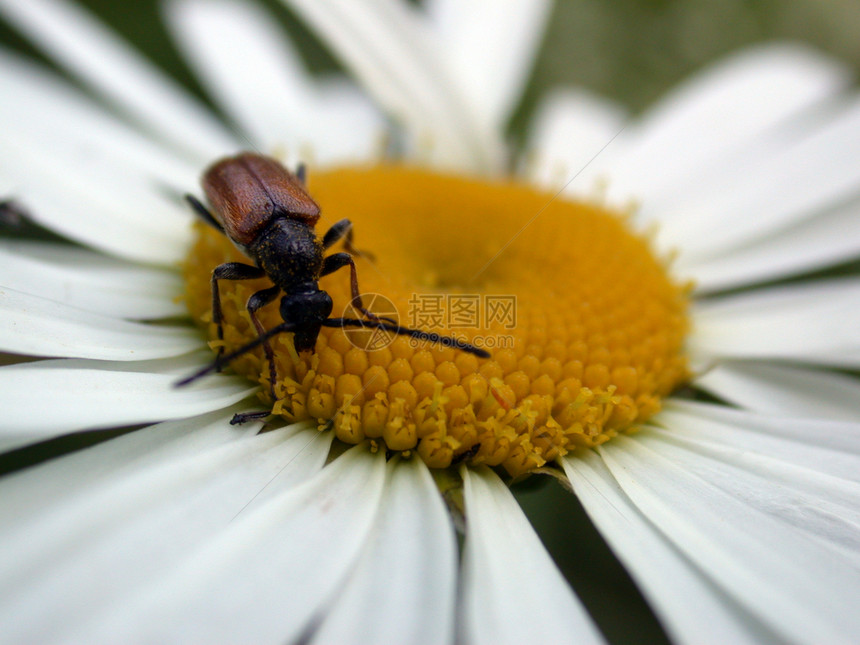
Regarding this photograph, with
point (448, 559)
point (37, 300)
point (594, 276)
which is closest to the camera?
point (448, 559)

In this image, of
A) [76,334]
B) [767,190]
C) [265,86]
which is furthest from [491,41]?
[76,334]

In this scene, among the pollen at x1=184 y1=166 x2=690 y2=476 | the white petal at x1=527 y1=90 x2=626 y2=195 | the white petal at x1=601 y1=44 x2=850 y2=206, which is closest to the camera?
the pollen at x1=184 y1=166 x2=690 y2=476

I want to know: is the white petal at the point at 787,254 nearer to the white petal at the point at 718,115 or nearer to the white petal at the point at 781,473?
the white petal at the point at 718,115

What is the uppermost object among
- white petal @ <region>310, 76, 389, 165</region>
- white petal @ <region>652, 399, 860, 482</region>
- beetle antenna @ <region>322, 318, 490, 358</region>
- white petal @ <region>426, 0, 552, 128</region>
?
white petal @ <region>426, 0, 552, 128</region>

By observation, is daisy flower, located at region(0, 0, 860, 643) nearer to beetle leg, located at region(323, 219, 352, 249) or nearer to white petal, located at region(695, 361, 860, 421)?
white petal, located at region(695, 361, 860, 421)

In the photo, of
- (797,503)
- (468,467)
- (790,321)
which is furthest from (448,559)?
(790,321)

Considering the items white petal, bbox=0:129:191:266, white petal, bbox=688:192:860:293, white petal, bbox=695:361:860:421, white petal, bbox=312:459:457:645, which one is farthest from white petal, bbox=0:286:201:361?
white petal, bbox=688:192:860:293

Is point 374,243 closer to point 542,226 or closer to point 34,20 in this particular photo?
point 542,226
